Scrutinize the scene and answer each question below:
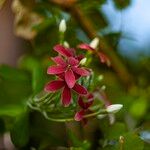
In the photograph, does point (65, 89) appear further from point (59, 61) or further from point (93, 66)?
point (93, 66)

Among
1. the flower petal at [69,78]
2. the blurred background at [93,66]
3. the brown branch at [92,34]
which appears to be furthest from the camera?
the brown branch at [92,34]

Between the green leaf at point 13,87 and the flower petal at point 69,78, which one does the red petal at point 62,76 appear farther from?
the green leaf at point 13,87

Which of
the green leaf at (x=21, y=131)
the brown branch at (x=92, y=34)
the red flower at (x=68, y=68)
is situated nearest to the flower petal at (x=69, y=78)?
the red flower at (x=68, y=68)

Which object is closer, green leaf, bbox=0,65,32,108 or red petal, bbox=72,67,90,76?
red petal, bbox=72,67,90,76

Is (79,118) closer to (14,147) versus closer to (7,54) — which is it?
(14,147)

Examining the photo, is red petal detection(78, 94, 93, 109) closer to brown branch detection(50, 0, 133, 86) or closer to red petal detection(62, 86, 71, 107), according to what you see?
red petal detection(62, 86, 71, 107)

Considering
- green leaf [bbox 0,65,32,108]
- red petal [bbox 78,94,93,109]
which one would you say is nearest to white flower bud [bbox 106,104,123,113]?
red petal [bbox 78,94,93,109]

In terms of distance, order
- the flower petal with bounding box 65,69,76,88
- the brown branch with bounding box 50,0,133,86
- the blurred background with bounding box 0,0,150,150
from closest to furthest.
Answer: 1. the flower petal with bounding box 65,69,76,88
2. the blurred background with bounding box 0,0,150,150
3. the brown branch with bounding box 50,0,133,86

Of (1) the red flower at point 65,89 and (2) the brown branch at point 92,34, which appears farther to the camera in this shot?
(2) the brown branch at point 92,34
